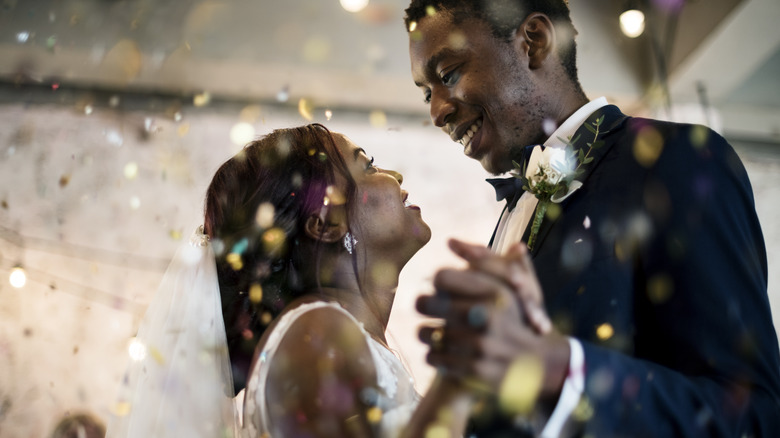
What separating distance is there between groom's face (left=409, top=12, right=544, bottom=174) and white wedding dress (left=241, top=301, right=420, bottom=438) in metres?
0.74

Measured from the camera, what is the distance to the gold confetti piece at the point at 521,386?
0.78 meters

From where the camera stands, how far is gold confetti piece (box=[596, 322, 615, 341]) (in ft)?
4.04

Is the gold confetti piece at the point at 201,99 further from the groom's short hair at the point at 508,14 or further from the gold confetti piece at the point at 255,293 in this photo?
the gold confetti piece at the point at 255,293

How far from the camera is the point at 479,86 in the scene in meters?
1.97

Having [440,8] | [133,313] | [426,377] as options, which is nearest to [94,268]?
[133,313]

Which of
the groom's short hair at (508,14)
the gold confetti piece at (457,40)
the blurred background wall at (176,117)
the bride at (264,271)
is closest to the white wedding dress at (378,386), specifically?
the bride at (264,271)

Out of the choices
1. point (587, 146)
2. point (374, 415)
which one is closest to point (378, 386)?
point (374, 415)

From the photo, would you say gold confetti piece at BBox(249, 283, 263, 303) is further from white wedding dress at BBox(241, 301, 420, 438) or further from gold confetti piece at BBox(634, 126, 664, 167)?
gold confetti piece at BBox(634, 126, 664, 167)

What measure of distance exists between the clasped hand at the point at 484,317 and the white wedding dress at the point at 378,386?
2.39 feet

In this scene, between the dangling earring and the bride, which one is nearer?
the bride

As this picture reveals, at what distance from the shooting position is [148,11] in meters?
4.47

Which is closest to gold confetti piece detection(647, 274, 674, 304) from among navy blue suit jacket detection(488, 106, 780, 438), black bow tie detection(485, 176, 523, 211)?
navy blue suit jacket detection(488, 106, 780, 438)

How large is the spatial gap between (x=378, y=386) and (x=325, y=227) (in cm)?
60

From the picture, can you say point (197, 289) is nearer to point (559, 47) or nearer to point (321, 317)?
point (321, 317)
